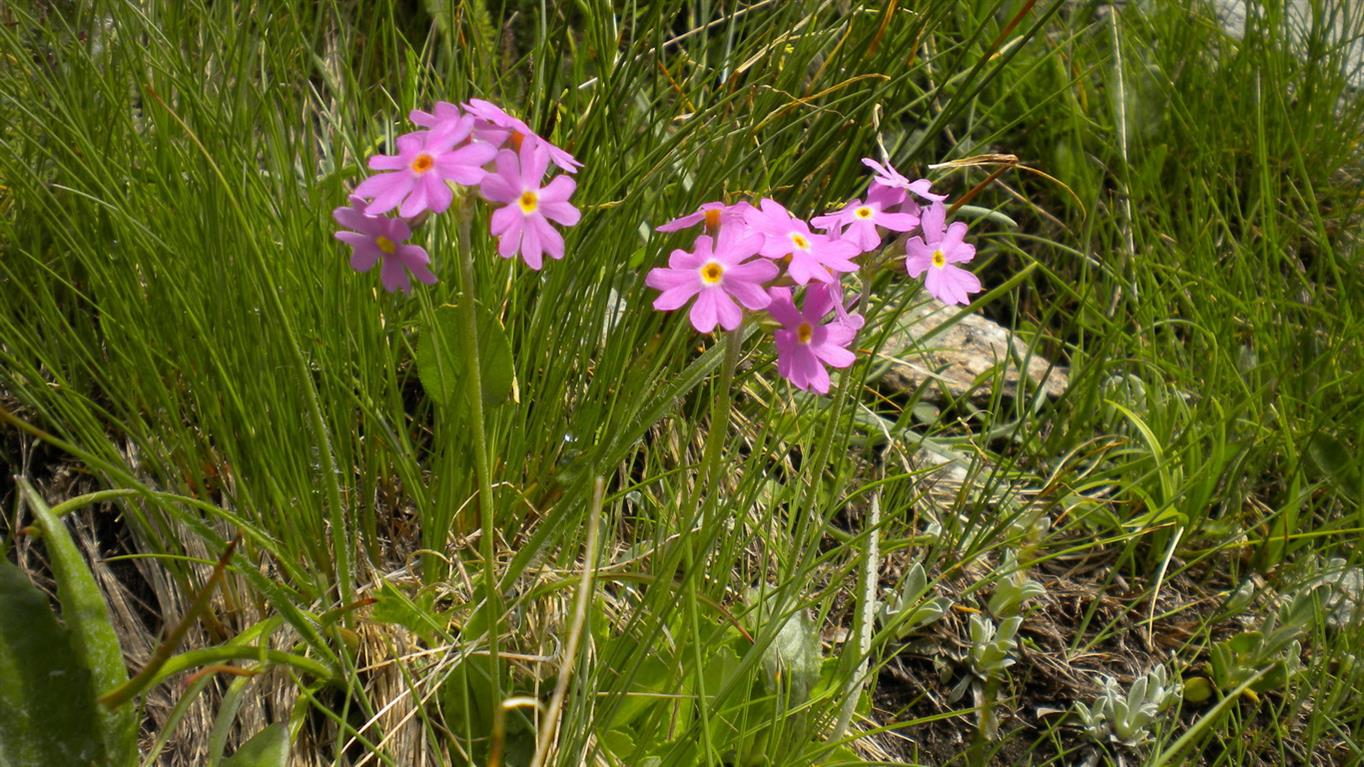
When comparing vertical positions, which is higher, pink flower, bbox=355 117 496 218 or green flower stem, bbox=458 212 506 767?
pink flower, bbox=355 117 496 218

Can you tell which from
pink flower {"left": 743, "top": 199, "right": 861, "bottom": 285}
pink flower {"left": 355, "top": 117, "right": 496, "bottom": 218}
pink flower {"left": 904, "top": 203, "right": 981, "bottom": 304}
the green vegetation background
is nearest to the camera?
pink flower {"left": 355, "top": 117, "right": 496, "bottom": 218}

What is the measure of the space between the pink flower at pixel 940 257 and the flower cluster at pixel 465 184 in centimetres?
36

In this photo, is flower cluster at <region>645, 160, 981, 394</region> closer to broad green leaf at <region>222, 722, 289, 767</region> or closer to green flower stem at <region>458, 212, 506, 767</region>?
green flower stem at <region>458, 212, 506, 767</region>

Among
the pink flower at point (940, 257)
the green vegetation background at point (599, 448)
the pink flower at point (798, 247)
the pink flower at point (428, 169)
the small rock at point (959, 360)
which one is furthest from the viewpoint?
the small rock at point (959, 360)

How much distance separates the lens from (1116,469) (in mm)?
1605

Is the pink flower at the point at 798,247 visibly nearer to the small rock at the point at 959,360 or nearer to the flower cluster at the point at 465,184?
the flower cluster at the point at 465,184

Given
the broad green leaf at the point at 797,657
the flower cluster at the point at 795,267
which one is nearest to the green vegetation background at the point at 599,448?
the broad green leaf at the point at 797,657

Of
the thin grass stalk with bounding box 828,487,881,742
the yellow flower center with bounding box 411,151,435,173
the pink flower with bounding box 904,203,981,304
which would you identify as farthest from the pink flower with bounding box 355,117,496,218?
the thin grass stalk with bounding box 828,487,881,742

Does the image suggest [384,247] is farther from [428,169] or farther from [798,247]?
[798,247]

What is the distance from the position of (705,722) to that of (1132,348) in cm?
117

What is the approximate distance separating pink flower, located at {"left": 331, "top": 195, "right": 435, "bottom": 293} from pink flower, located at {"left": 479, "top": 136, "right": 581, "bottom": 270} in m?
0.10

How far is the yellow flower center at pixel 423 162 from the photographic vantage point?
83cm

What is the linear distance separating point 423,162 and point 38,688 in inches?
22.3

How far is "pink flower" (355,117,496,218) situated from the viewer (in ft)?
2.68
